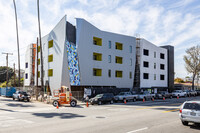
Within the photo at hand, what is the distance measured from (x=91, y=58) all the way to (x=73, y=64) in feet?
13.3

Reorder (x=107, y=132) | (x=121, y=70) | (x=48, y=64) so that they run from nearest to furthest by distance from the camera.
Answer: (x=107, y=132) < (x=48, y=64) < (x=121, y=70)

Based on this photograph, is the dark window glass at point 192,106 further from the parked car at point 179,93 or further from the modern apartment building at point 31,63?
the modern apartment building at point 31,63

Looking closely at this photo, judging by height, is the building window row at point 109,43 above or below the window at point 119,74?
above

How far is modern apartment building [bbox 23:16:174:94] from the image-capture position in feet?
120

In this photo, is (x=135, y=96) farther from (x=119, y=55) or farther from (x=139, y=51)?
(x=139, y=51)

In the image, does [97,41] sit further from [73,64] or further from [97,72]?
[73,64]

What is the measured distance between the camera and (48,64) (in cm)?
4225

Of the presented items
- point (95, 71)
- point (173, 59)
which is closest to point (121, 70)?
point (95, 71)

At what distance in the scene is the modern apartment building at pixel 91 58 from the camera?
3669 cm

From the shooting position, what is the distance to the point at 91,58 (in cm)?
3888

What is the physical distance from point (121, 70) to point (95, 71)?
20.4 feet

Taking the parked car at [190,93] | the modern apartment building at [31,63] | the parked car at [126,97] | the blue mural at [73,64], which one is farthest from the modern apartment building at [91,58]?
the modern apartment building at [31,63]

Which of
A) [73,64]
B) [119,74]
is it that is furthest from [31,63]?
[119,74]

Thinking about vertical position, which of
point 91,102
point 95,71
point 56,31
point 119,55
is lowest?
point 91,102
